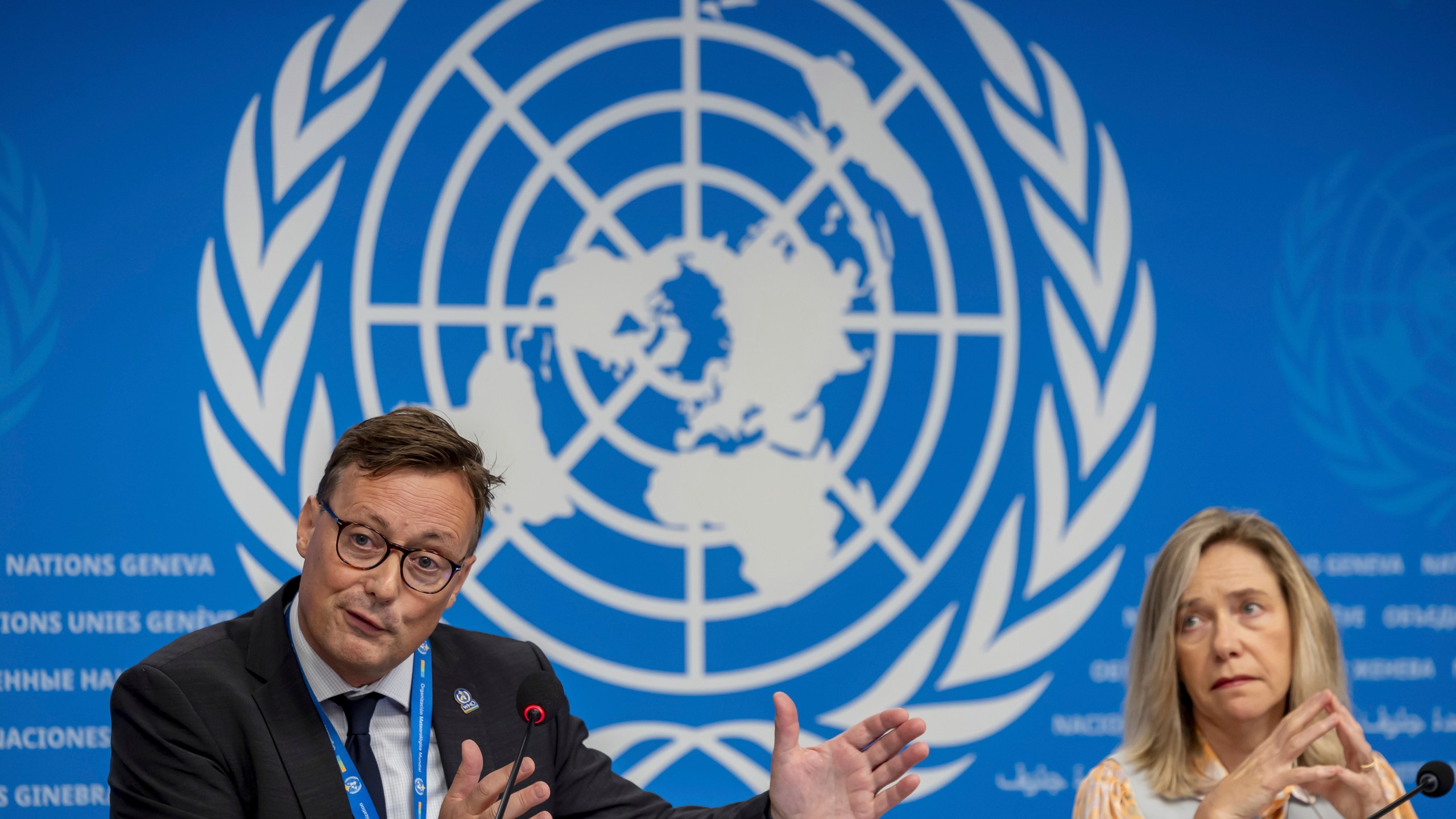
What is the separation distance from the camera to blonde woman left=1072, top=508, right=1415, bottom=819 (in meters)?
2.44

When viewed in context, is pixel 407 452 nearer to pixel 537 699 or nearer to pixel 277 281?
pixel 537 699

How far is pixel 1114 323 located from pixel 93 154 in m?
3.28

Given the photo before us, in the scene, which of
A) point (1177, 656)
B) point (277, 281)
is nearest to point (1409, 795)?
point (1177, 656)

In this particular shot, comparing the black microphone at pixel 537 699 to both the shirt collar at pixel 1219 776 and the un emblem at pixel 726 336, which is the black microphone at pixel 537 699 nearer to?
the shirt collar at pixel 1219 776

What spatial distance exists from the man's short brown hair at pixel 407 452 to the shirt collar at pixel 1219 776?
1.73m

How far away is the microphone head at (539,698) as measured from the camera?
76.2 inches

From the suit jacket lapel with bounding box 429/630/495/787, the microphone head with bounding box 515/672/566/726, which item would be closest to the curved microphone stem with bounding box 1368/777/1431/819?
the microphone head with bounding box 515/672/566/726

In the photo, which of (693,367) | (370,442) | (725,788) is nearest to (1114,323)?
(693,367)

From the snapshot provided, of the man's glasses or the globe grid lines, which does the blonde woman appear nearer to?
the globe grid lines

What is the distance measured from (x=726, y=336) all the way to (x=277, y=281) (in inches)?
55.1

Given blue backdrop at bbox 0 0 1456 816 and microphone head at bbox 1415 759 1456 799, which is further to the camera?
blue backdrop at bbox 0 0 1456 816

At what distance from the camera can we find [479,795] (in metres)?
1.89

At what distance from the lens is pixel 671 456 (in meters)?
3.47

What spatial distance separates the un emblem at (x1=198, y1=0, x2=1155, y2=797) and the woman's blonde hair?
946 millimetres
